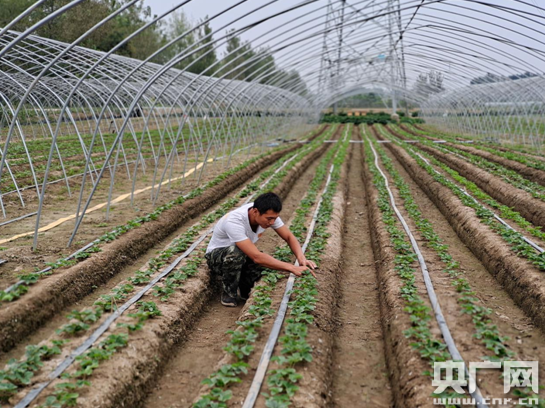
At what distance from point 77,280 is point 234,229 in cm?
226

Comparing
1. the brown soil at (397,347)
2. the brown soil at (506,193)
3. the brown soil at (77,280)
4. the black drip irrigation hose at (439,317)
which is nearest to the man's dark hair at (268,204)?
the brown soil at (397,347)

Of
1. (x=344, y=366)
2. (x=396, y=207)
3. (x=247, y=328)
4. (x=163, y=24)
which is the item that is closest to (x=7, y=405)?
(x=247, y=328)

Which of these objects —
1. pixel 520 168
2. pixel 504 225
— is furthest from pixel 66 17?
pixel 504 225

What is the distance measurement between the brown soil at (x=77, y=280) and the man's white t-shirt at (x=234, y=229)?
1.75 metres

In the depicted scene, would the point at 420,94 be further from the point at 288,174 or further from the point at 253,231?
the point at 253,231

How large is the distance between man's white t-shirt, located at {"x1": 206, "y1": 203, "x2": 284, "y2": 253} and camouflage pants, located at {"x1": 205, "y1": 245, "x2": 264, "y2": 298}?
10 centimetres

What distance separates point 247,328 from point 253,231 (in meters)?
1.50

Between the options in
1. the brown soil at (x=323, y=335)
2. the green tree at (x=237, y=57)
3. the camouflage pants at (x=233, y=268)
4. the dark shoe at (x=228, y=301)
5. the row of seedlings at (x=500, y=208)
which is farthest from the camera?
the green tree at (x=237, y=57)

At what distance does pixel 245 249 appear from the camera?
588 centimetres

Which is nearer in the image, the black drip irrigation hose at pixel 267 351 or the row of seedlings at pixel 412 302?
the black drip irrigation hose at pixel 267 351

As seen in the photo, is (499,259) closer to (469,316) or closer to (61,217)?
(469,316)

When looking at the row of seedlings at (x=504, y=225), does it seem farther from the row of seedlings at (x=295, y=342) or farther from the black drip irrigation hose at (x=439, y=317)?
the row of seedlings at (x=295, y=342)

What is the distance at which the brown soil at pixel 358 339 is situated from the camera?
4543 mm

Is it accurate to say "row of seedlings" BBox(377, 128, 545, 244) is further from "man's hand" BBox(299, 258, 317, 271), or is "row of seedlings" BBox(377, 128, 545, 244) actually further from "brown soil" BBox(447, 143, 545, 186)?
"man's hand" BBox(299, 258, 317, 271)
